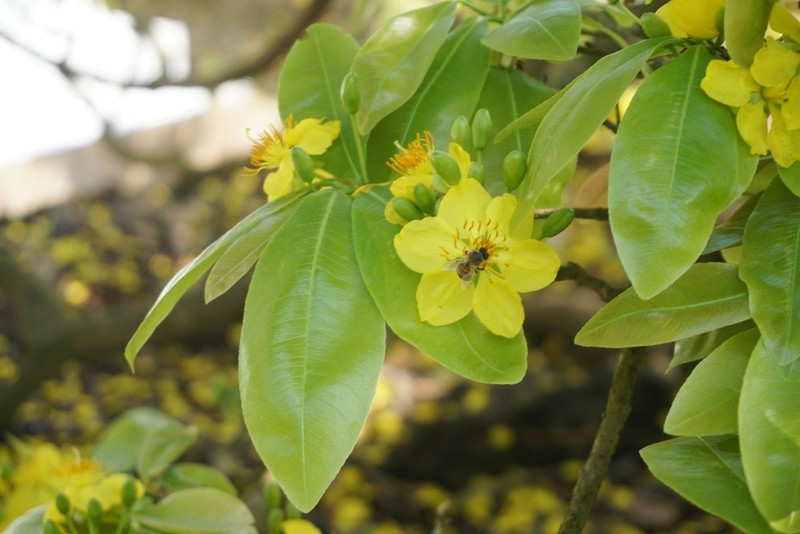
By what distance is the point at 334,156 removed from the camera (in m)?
0.60

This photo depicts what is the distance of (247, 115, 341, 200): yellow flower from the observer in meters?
0.57

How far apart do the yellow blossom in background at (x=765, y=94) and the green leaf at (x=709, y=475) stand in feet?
0.55

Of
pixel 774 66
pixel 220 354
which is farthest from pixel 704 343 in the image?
pixel 220 354

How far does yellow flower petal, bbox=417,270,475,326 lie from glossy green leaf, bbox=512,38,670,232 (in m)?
0.05

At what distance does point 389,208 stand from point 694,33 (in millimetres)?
200

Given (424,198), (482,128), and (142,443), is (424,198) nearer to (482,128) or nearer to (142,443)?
(482,128)

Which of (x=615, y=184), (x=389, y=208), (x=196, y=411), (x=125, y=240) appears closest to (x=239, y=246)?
(x=389, y=208)

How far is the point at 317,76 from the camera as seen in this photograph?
2.11ft

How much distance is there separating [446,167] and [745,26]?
175mm

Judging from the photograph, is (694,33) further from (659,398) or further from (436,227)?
(659,398)

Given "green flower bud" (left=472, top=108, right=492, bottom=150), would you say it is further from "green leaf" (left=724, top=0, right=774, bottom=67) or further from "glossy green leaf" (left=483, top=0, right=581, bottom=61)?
"green leaf" (left=724, top=0, right=774, bottom=67)

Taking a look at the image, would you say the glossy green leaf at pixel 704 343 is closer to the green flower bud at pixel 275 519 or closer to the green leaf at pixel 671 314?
the green leaf at pixel 671 314

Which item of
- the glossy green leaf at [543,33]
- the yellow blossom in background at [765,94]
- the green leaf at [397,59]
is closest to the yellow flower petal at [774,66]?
the yellow blossom in background at [765,94]

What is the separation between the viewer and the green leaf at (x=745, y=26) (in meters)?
0.43
